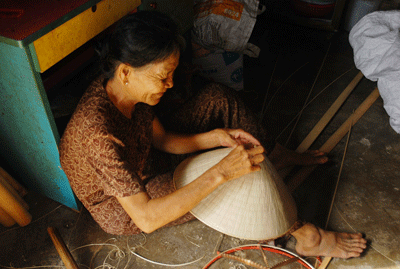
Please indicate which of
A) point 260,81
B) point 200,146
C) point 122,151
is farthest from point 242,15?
point 122,151

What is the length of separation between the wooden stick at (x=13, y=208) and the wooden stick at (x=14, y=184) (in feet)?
0.44

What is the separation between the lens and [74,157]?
132cm

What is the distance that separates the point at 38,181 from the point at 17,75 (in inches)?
29.2

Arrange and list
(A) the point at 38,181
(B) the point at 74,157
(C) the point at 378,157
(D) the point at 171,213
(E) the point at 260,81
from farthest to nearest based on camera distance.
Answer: (E) the point at 260,81 < (C) the point at 378,157 < (A) the point at 38,181 < (B) the point at 74,157 < (D) the point at 171,213

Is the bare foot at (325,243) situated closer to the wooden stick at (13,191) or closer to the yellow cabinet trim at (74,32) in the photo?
the yellow cabinet trim at (74,32)

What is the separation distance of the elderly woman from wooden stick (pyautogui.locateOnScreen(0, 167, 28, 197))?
1.84ft

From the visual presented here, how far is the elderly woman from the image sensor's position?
110 cm

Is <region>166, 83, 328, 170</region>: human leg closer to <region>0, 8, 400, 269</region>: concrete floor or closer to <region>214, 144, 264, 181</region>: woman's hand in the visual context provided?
<region>0, 8, 400, 269</region>: concrete floor

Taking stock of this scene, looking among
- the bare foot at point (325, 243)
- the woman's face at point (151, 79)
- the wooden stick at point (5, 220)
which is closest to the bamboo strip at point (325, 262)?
the bare foot at point (325, 243)

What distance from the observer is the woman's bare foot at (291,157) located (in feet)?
6.53

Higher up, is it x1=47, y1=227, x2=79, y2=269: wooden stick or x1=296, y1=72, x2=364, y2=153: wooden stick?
x1=47, y1=227, x2=79, y2=269: wooden stick

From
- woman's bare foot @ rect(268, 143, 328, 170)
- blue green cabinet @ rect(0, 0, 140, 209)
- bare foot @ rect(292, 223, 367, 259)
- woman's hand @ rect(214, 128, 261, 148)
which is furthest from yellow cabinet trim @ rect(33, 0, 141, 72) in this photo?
bare foot @ rect(292, 223, 367, 259)

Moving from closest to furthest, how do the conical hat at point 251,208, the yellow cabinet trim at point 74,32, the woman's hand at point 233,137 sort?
the conical hat at point 251,208 < the yellow cabinet trim at point 74,32 < the woman's hand at point 233,137

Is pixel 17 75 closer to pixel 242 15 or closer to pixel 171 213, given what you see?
pixel 171 213
